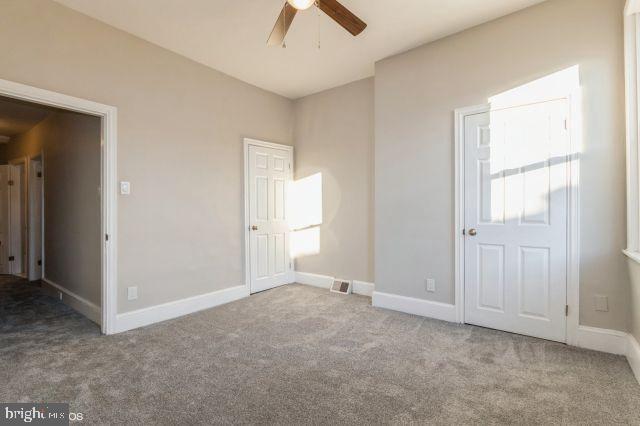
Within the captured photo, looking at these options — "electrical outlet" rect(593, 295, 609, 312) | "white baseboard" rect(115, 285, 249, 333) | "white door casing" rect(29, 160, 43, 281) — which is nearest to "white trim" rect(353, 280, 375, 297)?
"white baseboard" rect(115, 285, 249, 333)

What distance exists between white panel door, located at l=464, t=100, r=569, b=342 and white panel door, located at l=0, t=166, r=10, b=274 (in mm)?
7700

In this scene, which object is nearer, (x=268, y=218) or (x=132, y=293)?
(x=132, y=293)

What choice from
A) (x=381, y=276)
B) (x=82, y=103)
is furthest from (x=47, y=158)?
(x=381, y=276)

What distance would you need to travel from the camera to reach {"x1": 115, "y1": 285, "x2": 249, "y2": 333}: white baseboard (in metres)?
3.11

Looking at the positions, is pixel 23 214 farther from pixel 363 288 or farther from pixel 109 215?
pixel 363 288

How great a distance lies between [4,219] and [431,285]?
24.7 feet

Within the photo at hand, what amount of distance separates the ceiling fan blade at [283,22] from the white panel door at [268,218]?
2.04m

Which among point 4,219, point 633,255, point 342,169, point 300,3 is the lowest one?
point 633,255

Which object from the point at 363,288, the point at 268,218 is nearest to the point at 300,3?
the point at 268,218

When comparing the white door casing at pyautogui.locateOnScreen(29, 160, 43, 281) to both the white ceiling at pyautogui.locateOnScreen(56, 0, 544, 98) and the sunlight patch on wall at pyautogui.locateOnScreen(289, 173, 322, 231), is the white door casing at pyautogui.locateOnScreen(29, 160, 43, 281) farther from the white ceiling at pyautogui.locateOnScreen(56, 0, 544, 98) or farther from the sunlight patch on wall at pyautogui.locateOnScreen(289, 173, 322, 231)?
the sunlight patch on wall at pyautogui.locateOnScreen(289, 173, 322, 231)

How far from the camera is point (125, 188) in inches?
122

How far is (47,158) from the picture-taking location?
4594 millimetres

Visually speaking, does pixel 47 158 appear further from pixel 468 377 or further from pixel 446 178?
pixel 468 377

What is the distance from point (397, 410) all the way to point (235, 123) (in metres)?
3.68
